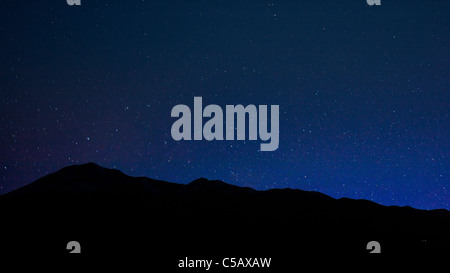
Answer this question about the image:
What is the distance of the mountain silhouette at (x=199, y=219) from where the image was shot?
60.1ft

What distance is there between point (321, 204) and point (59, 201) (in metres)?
19.4

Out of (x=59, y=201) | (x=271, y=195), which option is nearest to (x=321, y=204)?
(x=271, y=195)

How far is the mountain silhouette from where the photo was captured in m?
18.3

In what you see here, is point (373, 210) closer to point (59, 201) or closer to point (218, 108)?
point (59, 201)

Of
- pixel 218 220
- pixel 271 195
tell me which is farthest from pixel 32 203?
pixel 271 195

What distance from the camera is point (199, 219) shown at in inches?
1072

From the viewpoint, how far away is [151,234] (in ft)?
70.2

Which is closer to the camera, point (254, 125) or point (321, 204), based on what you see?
point (254, 125)

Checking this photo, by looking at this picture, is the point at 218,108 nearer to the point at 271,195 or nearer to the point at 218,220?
the point at 218,220

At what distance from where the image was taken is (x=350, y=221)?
92.4 feet
